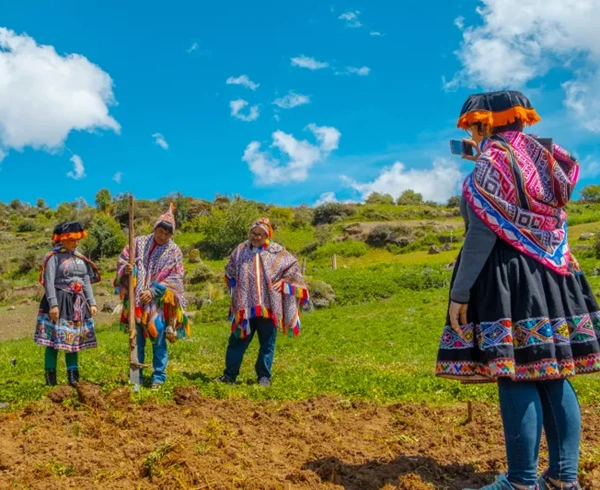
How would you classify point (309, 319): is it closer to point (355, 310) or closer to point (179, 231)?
point (355, 310)

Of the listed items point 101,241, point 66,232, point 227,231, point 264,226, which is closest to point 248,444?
point 264,226

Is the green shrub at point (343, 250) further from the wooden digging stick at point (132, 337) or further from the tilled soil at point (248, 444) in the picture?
the tilled soil at point (248, 444)

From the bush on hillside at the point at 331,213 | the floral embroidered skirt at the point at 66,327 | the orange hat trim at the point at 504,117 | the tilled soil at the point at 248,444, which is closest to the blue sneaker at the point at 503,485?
the tilled soil at the point at 248,444

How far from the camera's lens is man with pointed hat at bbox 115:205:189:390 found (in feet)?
20.6

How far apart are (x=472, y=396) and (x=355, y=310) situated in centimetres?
1234

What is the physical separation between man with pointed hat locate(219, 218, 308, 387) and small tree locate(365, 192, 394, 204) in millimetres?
51673

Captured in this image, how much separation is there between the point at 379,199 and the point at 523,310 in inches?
2252

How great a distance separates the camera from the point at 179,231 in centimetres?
4491

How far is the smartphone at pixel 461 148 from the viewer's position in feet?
10.9

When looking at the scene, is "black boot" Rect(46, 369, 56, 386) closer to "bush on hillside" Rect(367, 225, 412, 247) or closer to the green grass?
the green grass

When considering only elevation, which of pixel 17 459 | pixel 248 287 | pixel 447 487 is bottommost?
pixel 447 487

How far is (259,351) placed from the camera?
6.65 metres

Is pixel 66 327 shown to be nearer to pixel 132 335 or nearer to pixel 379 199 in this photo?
pixel 132 335

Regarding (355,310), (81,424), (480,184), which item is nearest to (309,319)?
(355,310)
